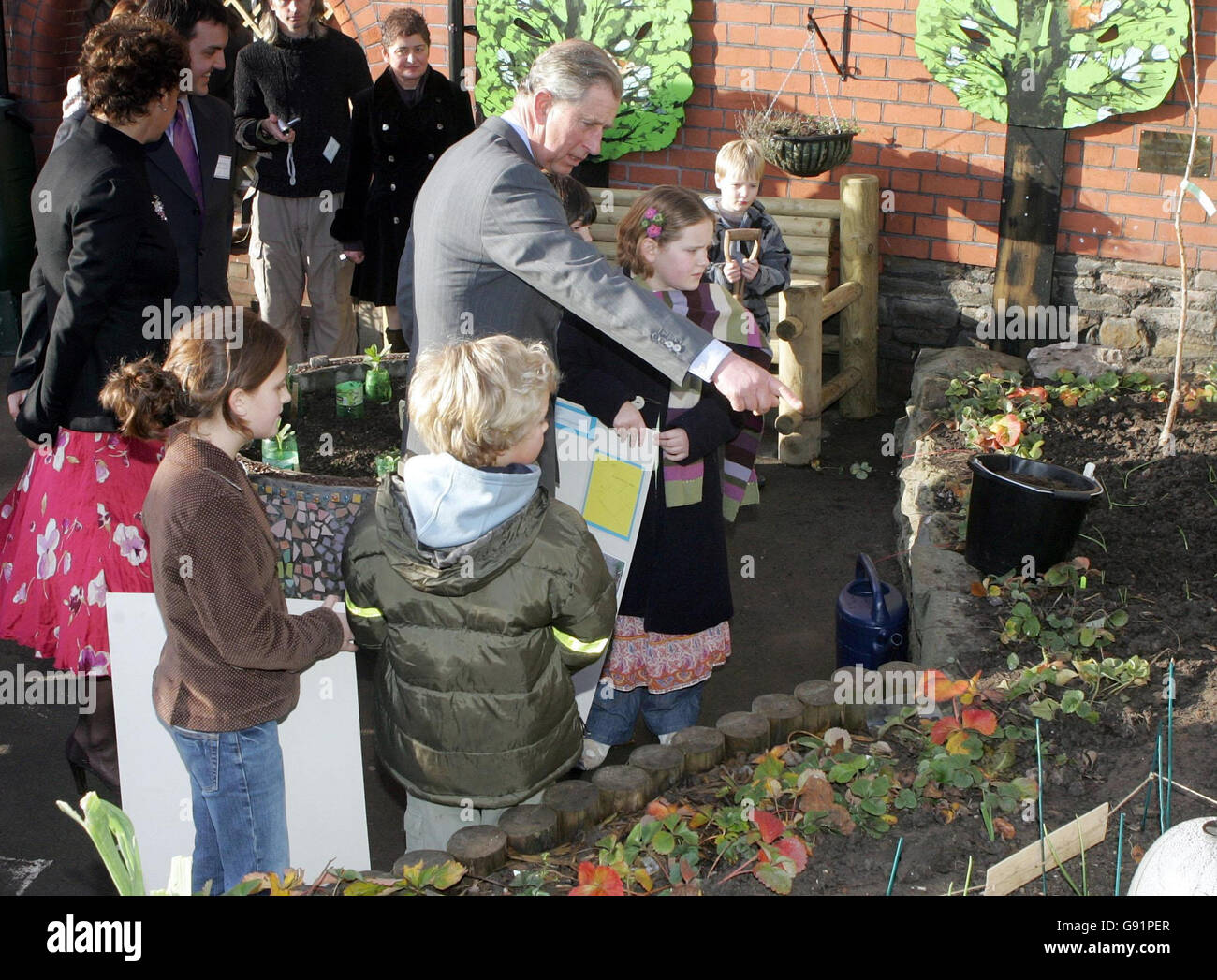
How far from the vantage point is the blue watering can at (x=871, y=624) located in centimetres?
438

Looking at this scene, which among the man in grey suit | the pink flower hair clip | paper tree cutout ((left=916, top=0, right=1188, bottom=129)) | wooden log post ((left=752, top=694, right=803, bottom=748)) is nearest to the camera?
the man in grey suit

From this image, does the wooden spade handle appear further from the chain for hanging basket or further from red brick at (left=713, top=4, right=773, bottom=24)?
red brick at (left=713, top=4, right=773, bottom=24)

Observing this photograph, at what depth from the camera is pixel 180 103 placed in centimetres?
432

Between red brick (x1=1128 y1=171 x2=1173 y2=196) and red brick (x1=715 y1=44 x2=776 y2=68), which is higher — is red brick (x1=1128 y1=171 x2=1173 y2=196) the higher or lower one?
the lower one

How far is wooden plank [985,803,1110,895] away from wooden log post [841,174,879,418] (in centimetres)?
453

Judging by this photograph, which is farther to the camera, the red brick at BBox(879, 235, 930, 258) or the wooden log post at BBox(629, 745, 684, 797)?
A: the red brick at BBox(879, 235, 930, 258)

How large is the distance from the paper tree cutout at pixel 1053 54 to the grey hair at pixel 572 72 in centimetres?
397

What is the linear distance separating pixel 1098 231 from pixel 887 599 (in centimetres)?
325

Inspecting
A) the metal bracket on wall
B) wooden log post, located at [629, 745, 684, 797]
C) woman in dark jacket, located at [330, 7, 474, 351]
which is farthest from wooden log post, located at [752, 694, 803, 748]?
the metal bracket on wall

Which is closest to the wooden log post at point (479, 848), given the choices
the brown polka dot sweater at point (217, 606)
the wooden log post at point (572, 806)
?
the wooden log post at point (572, 806)

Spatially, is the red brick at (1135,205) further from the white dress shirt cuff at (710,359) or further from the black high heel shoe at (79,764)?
the black high heel shoe at (79,764)

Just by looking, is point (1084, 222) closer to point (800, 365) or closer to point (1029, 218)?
point (1029, 218)

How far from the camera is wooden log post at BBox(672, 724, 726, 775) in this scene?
3.31 m
